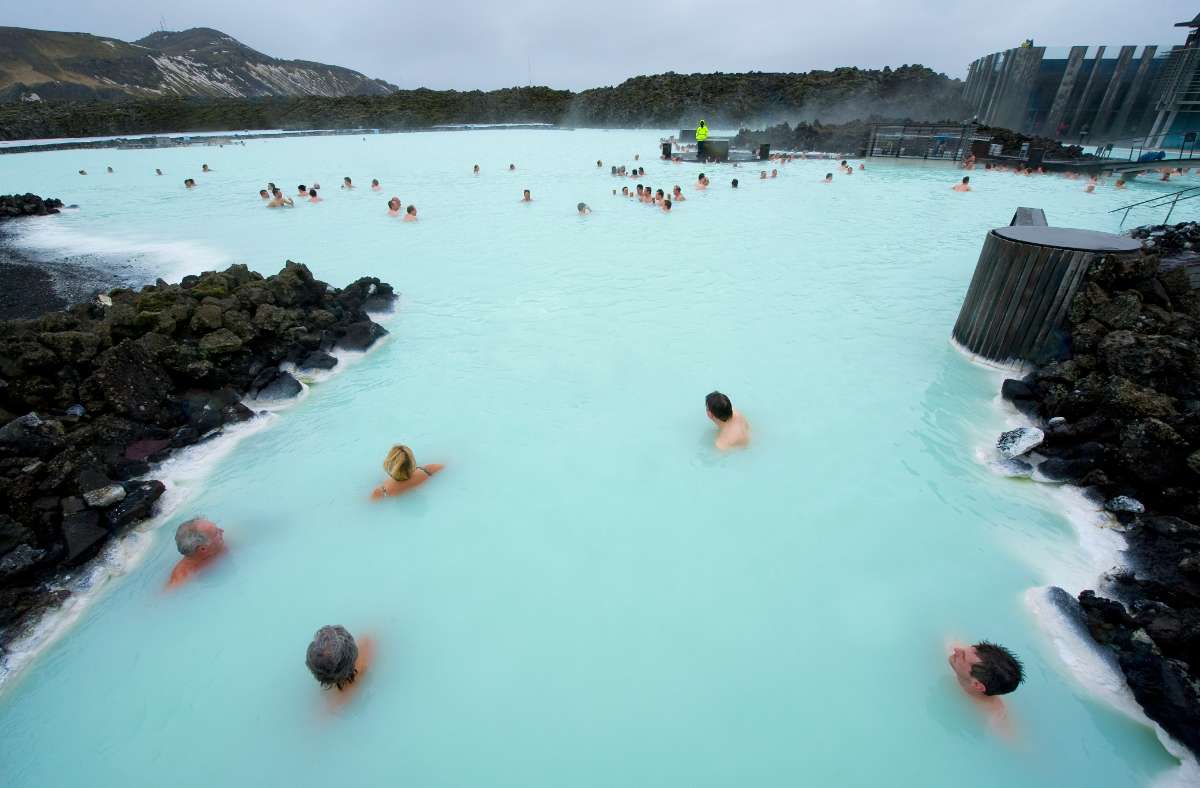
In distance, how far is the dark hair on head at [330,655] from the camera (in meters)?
2.72

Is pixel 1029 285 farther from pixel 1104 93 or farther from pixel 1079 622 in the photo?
pixel 1104 93

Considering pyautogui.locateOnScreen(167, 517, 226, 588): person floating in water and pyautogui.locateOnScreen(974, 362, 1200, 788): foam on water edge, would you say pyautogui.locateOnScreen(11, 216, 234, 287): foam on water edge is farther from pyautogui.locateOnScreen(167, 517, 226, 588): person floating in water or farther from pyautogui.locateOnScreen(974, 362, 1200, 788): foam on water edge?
pyautogui.locateOnScreen(974, 362, 1200, 788): foam on water edge

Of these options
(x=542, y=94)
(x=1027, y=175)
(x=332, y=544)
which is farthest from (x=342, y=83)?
(x=332, y=544)

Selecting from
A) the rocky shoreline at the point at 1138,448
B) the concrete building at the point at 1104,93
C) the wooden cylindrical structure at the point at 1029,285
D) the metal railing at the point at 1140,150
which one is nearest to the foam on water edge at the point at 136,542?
the rocky shoreline at the point at 1138,448

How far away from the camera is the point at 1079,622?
316 centimetres

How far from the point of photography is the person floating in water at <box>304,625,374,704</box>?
2.72 m

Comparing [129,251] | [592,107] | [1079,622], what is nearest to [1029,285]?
[1079,622]

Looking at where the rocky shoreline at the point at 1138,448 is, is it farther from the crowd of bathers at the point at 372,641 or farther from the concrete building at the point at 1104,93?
the concrete building at the point at 1104,93

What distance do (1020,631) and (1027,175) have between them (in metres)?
22.6

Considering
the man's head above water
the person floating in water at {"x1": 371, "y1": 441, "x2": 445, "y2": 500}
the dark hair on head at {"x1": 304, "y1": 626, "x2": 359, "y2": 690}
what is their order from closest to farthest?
the dark hair on head at {"x1": 304, "y1": 626, "x2": 359, "y2": 690} < the man's head above water < the person floating in water at {"x1": 371, "y1": 441, "x2": 445, "y2": 500}

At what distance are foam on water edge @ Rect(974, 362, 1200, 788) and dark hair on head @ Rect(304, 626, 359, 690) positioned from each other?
389cm

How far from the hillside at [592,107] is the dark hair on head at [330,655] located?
44539mm

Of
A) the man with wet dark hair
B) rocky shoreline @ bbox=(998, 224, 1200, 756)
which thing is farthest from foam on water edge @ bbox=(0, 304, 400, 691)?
rocky shoreline @ bbox=(998, 224, 1200, 756)

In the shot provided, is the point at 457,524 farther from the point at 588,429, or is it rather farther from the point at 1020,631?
the point at 1020,631
